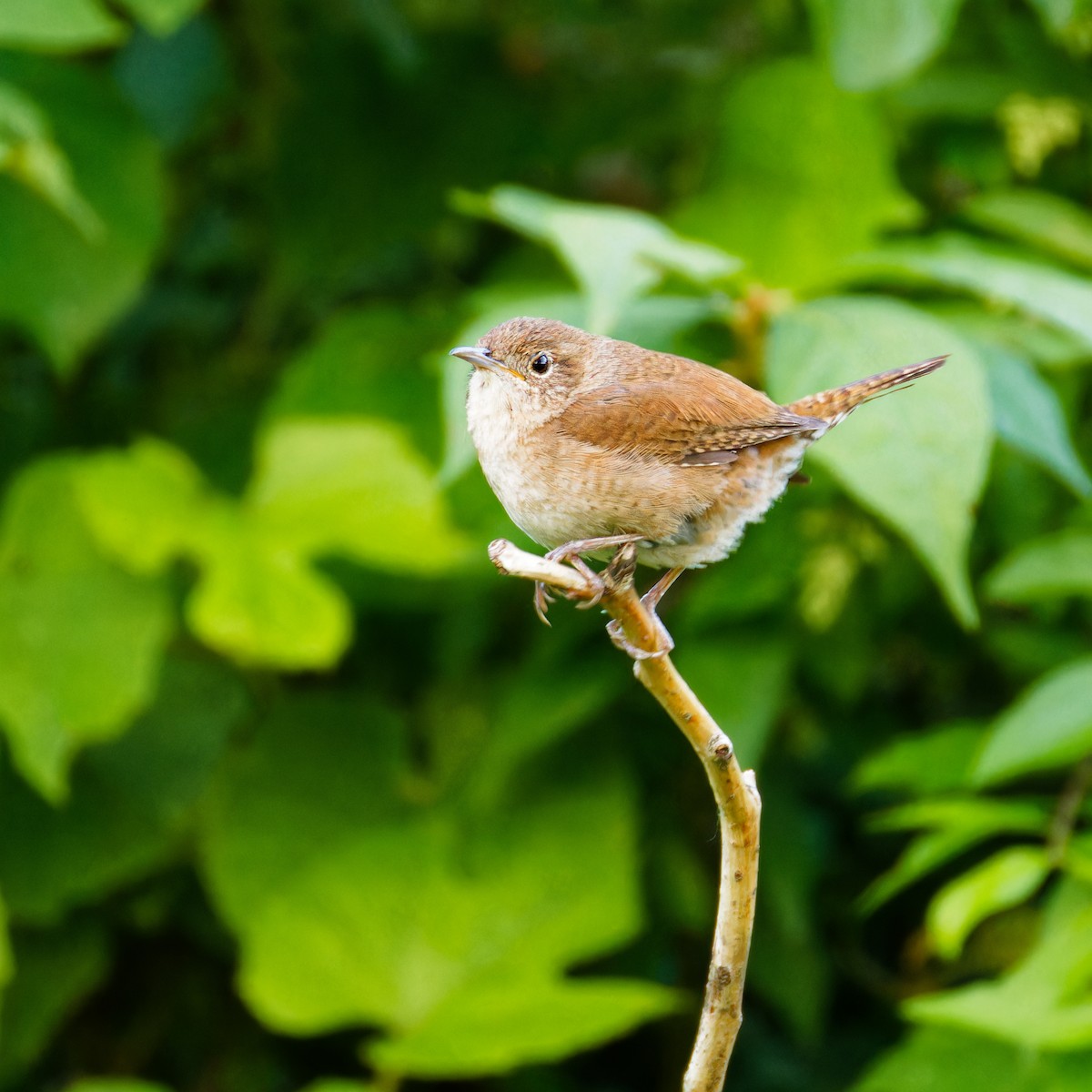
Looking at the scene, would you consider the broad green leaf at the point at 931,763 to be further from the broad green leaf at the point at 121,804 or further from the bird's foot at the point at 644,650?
the broad green leaf at the point at 121,804

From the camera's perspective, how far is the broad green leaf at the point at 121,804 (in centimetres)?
294

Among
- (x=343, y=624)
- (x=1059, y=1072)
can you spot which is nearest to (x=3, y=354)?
(x=343, y=624)

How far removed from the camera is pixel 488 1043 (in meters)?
2.54

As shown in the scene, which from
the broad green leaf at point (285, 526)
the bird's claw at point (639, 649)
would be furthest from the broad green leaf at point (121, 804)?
the bird's claw at point (639, 649)

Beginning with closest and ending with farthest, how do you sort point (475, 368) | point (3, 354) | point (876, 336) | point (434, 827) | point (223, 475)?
1. point (475, 368)
2. point (876, 336)
3. point (434, 827)
4. point (223, 475)
5. point (3, 354)

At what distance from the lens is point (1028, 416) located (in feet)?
6.84

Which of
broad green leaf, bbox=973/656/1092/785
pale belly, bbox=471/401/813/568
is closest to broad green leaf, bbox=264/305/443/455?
broad green leaf, bbox=973/656/1092/785

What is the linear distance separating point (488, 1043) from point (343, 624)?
0.77 meters

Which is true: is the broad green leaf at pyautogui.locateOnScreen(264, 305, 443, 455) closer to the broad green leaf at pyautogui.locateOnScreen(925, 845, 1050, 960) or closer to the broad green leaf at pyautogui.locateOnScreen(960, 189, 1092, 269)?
the broad green leaf at pyautogui.locateOnScreen(960, 189, 1092, 269)

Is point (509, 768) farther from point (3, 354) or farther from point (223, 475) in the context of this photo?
point (3, 354)

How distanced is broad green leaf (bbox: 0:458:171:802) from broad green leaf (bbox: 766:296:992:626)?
1.28 metres

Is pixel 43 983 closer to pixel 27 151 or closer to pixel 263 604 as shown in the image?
pixel 263 604

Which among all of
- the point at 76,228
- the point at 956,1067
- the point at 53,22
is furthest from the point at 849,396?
the point at 76,228

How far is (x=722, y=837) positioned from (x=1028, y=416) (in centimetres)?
109
